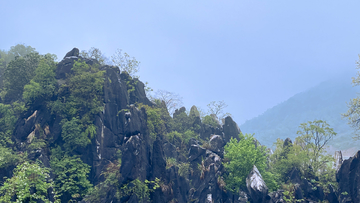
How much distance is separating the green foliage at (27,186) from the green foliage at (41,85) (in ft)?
35.2

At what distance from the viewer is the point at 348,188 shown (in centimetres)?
2748

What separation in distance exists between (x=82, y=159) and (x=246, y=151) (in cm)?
2048

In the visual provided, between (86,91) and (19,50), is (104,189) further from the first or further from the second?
(19,50)

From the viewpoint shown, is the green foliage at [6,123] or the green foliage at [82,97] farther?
the green foliage at [82,97]

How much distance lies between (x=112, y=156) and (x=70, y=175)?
5.55 m

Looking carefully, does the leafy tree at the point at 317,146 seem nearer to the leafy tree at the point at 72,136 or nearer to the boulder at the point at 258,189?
the boulder at the point at 258,189

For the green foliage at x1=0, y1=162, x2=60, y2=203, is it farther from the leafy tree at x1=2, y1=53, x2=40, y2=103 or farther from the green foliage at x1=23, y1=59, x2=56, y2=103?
the leafy tree at x1=2, y1=53, x2=40, y2=103

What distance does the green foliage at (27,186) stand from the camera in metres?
19.2

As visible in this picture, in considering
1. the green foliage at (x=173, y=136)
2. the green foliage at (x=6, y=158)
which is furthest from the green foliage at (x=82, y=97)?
the green foliage at (x=173, y=136)

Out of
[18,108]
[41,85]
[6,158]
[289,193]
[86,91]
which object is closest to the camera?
[6,158]

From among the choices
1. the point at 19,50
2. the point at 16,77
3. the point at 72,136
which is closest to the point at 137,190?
the point at 72,136

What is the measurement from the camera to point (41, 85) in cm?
3084

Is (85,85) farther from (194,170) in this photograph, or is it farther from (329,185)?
(329,185)

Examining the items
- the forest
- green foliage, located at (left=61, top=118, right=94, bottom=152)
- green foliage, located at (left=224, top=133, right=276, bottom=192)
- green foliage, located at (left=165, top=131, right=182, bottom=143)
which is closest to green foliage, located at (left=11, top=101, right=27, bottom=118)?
the forest
